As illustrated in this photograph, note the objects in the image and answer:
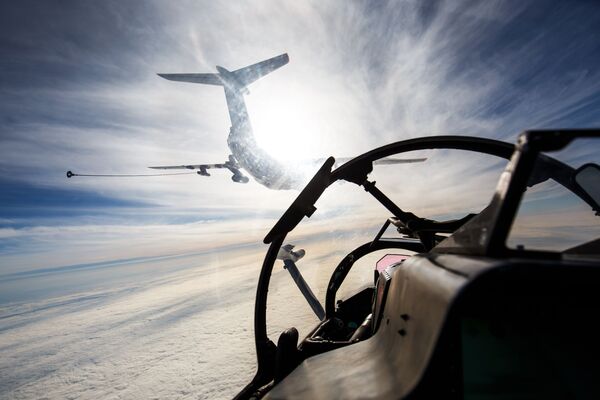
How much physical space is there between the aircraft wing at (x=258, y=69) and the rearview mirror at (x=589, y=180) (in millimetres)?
35065

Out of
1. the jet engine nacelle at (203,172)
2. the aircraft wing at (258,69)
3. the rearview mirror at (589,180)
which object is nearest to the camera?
the rearview mirror at (589,180)

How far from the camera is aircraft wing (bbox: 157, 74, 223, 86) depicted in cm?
2778

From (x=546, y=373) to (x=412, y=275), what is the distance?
1.81ft

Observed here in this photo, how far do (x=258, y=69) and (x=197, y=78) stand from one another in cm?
830

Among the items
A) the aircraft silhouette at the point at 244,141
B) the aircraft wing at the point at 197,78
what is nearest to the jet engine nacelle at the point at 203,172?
the aircraft silhouette at the point at 244,141

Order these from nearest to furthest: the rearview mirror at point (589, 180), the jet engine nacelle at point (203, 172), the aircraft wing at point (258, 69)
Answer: the rearview mirror at point (589, 180) < the jet engine nacelle at point (203, 172) < the aircraft wing at point (258, 69)

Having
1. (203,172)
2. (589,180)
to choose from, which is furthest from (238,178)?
(589,180)

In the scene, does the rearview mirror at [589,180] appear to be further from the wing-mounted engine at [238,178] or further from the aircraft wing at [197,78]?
the aircraft wing at [197,78]

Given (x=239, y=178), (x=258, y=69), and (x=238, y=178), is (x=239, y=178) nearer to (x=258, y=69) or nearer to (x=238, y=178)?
(x=238, y=178)

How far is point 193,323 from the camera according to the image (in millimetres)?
28484

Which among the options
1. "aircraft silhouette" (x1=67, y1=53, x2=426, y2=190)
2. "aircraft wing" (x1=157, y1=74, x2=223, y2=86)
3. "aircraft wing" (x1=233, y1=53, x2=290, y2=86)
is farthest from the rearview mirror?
"aircraft wing" (x1=233, y1=53, x2=290, y2=86)

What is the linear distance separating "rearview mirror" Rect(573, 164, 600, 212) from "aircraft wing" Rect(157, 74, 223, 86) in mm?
33773

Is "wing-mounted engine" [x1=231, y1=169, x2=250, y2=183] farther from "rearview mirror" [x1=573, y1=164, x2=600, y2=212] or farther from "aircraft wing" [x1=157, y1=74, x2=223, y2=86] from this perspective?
"rearview mirror" [x1=573, y1=164, x2=600, y2=212]

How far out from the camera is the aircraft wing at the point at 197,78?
91.1 ft
